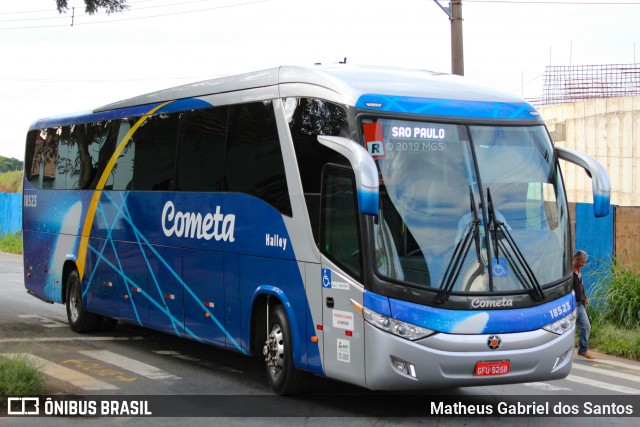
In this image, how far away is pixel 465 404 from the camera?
1104cm

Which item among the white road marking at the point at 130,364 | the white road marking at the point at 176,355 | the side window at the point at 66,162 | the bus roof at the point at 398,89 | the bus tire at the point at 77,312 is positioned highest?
the bus roof at the point at 398,89

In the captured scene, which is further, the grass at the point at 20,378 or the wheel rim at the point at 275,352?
the wheel rim at the point at 275,352

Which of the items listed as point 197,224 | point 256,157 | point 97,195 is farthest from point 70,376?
point 97,195

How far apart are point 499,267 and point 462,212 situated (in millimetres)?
625

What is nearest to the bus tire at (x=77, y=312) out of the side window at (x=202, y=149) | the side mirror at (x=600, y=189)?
the side window at (x=202, y=149)

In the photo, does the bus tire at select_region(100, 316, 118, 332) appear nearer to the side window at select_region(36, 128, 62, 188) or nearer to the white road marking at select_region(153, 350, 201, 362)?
the white road marking at select_region(153, 350, 201, 362)

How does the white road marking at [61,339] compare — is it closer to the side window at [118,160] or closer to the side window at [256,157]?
the side window at [118,160]

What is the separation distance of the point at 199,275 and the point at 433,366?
15.0 ft

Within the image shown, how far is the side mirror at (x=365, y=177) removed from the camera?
919 centimetres

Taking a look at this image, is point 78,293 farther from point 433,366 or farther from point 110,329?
point 433,366

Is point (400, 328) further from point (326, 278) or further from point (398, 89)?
point (398, 89)

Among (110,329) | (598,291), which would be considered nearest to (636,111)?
(598,291)

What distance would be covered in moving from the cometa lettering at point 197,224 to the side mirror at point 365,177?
10.2ft

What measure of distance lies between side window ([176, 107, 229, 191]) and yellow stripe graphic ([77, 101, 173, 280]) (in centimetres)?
138
